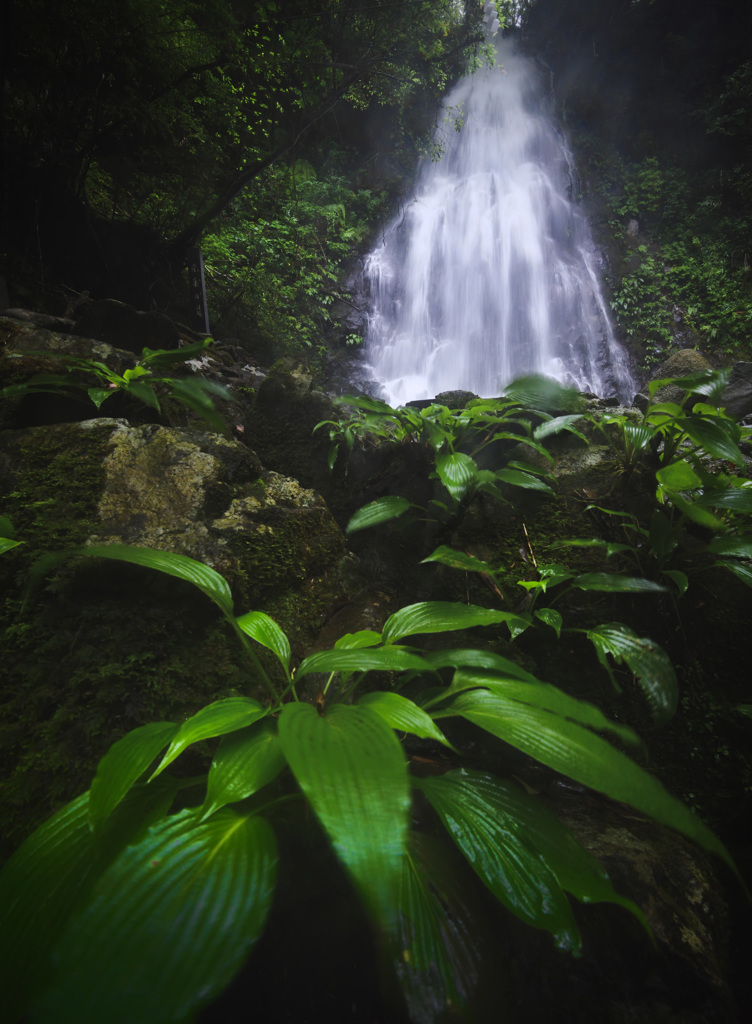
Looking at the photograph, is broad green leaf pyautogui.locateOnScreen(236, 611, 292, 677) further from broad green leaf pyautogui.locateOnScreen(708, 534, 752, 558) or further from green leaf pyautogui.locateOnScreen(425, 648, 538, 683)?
broad green leaf pyautogui.locateOnScreen(708, 534, 752, 558)

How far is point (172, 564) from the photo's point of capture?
90 cm

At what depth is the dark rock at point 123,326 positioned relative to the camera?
3.15 m

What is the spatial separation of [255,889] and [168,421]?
192 centimetres

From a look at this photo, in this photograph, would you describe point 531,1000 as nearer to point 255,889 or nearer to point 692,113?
point 255,889

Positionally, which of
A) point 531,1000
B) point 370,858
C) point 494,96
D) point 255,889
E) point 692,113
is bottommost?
point 531,1000

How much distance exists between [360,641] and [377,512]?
64 cm

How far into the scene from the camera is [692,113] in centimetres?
1131

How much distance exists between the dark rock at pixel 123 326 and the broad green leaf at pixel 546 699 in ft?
11.6

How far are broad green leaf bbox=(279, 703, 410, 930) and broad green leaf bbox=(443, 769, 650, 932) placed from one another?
0.26m

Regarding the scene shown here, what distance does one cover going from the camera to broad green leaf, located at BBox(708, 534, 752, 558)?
3.98 feet

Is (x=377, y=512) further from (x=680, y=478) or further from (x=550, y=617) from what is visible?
(x=680, y=478)

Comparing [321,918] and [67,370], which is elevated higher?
[67,370]

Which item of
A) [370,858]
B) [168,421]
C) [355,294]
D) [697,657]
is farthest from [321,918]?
[355,294]

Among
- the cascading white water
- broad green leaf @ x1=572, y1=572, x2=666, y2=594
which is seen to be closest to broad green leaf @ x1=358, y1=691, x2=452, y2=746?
broad green leaf @ x1=572, y1=572, x2=666, y2=594
